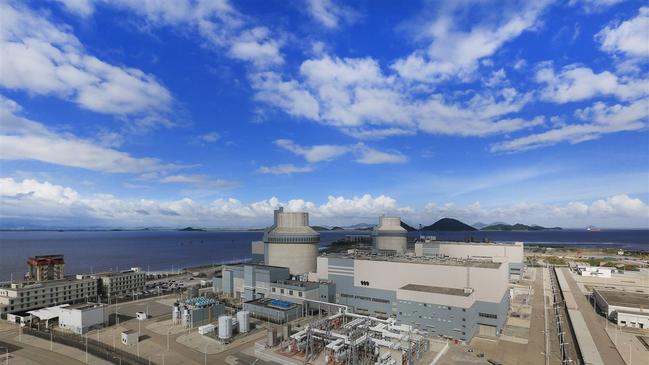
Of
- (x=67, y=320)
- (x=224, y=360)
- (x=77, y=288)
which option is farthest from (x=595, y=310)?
(x=77, y=288)

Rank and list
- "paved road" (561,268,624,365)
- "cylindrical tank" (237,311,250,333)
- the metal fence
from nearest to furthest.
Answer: the metal fence → "paved road" (561,268,624,365) → "cylindrical tank" (237,311,250,333)

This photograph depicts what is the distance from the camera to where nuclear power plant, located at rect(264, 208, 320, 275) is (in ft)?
289

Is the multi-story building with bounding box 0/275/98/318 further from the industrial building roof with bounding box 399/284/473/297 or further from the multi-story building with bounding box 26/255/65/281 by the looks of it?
the industrial building roof with bounding box 399/284/473/297

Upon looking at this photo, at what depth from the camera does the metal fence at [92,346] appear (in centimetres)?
4726

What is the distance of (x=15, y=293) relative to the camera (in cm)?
6838

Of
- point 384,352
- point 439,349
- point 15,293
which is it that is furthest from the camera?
point 15,293

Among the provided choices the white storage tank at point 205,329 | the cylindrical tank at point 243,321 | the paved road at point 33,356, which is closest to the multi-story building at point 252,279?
the cylindrical tank at point 243,321

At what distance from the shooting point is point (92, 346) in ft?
173

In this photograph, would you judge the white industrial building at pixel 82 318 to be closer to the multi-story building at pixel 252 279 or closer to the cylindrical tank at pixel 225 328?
the cylindrical tank at pixel 225 328

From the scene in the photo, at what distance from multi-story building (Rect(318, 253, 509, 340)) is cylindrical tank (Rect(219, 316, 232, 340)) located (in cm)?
2480

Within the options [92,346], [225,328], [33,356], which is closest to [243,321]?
[225,328]

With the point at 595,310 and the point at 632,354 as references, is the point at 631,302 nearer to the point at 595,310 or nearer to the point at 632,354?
the point at 595,310

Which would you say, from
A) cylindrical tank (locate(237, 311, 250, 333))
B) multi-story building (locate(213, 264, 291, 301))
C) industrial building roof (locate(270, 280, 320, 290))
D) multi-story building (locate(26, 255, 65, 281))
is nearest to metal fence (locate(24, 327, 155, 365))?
cylindrical tank (locate(237, 311, 250, 333))

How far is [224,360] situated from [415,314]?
96.5 ft
